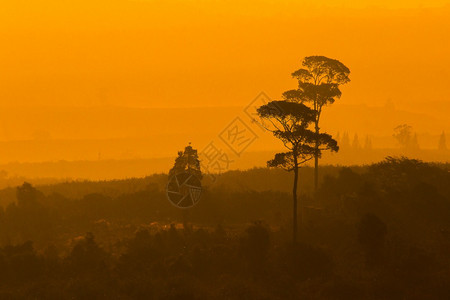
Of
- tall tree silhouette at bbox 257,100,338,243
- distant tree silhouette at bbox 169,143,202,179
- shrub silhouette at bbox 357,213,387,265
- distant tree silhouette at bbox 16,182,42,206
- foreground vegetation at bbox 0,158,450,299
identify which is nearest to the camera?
foreground vegetation at bbox 0,158,450,299

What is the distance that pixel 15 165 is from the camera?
141500 mm

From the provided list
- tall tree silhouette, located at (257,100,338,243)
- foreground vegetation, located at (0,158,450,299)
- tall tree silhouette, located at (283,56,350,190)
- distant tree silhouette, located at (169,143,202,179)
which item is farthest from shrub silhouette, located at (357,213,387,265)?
distant tree silhouette, located at (169,143,202,179)

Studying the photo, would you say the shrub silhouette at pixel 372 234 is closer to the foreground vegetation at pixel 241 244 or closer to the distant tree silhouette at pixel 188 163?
the foreground vegetation at pixel 241 244

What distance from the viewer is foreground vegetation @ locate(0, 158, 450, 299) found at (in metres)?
32.8

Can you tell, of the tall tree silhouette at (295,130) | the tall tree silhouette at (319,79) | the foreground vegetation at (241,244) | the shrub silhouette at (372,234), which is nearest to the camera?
the foreground vegetation at (241,244)

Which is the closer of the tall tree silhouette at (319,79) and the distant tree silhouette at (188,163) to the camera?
the distant tree silhouette at (188,163)

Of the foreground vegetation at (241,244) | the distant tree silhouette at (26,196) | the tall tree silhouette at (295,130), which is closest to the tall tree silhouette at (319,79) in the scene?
the foreground vegetation at (241,244)

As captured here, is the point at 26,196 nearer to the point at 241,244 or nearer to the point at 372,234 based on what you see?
the point at 241,244

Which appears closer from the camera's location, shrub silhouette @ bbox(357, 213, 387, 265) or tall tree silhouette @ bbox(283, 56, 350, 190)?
shrub silhouette @ bbox(357, 213, 387, 265)

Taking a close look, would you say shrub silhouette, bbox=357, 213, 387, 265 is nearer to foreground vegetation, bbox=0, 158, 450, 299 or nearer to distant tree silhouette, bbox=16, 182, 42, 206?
foreground vegetation, bbox=0, 158, 450, 299

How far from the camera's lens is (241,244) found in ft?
122

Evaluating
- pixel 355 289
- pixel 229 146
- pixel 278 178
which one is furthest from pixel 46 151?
pixel 355 289

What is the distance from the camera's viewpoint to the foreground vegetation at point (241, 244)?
108 ft

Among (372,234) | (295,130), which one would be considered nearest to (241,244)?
(295,130)
